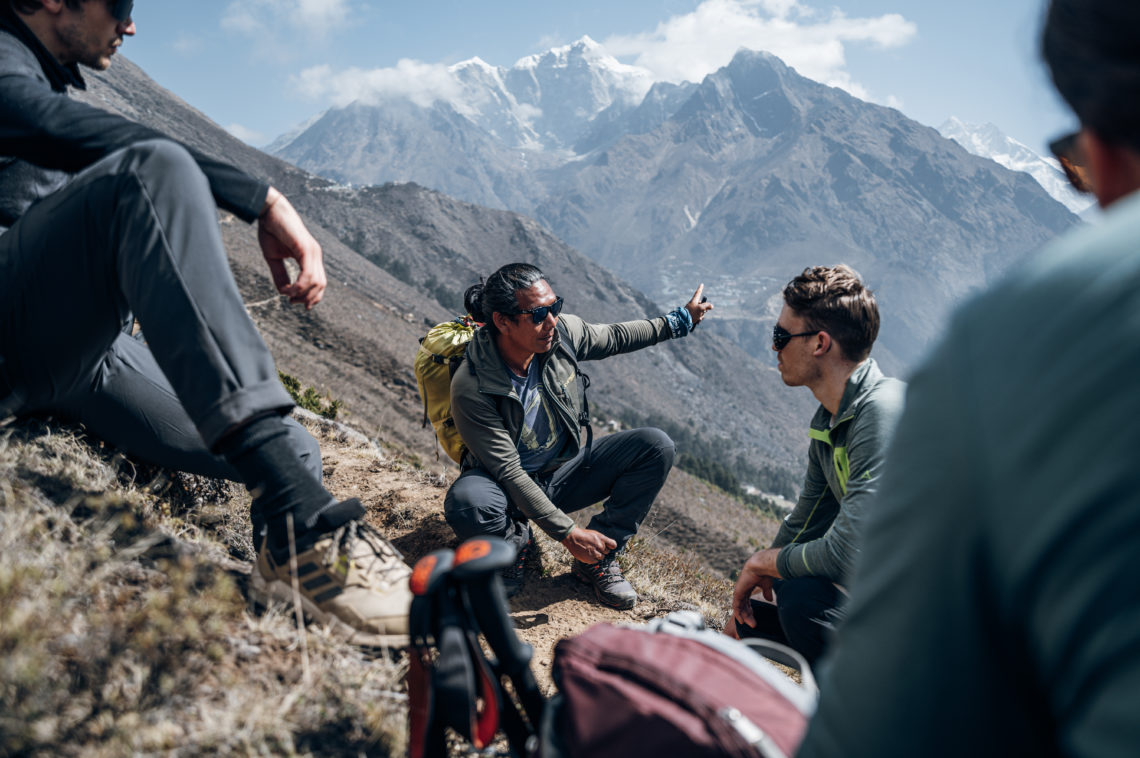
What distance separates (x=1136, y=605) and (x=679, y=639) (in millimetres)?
1037

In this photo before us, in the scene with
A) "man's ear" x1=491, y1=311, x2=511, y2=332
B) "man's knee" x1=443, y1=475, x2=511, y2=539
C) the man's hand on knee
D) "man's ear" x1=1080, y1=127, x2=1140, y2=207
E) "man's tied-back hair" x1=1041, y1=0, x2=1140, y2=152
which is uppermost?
"man's tied-back hair" x1=1041, y1=0, x2=1140, y2=152

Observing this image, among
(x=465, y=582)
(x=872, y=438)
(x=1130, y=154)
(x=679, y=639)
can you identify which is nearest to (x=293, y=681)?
(x=465, y=582)

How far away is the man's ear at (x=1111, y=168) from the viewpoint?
85 centimetres

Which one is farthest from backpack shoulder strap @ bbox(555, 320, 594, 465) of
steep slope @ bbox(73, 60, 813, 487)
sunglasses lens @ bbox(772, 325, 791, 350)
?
steep slope @ bbox(73, 60, 813, 487)

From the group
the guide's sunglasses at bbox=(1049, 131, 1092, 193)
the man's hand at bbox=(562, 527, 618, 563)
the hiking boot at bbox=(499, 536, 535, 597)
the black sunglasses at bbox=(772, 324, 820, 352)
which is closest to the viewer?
the guide's sunglasses at bbox=(1049, 131, 1092, 193)

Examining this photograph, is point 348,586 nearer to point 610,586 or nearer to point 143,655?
point 143,655

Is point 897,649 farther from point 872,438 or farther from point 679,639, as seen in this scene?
point 872,438

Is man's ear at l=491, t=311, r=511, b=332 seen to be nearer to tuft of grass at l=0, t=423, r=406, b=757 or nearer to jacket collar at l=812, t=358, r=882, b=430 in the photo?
jacket collar at l=812, t=358, r=882, b=430

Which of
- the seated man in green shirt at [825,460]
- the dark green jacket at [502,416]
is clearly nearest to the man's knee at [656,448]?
the dark green jacket at [502,416]

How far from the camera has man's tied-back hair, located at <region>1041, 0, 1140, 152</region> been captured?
81cm

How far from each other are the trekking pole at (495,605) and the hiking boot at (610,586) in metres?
2.65

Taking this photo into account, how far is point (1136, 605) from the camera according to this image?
64 cm

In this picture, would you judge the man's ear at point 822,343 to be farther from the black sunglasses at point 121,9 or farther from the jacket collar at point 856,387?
the black sunglasses at point 121,9

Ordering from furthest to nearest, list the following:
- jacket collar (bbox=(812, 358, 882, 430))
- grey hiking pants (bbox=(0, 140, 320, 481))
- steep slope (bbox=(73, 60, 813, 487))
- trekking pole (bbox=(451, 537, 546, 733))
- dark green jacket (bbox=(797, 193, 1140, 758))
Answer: steep slope (bbox=(73, 60, 813, 487)) < jacket collar (bbox=(812, 358, 882, 430)) < grey hiking pants (bbox=(0, 140, 320, 481)) < trekking pole (bbox=(451, 537, 546, 733)) < dark green jacket (bbox=(797, 193, 1140, 758))
